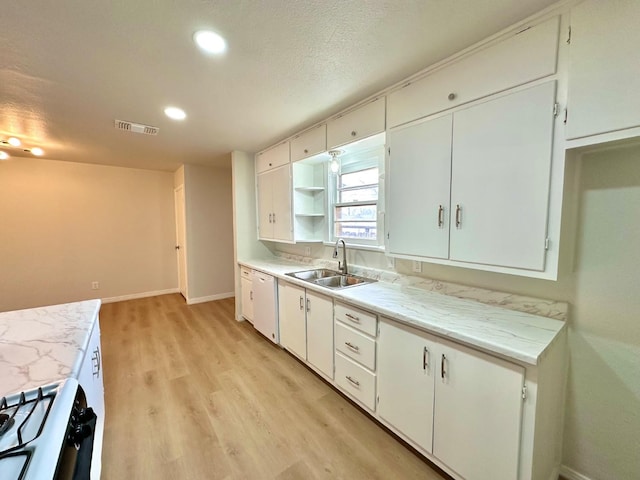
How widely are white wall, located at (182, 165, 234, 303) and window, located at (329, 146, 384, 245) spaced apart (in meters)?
2.79

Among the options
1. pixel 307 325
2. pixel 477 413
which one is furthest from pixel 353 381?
pixel 477 413

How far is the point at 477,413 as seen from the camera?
1.34 metres

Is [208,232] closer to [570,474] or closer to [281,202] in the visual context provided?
[281,202]

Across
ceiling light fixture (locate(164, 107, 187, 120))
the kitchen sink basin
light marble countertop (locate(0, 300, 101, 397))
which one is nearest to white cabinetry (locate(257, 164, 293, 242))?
the kitchen sink basin

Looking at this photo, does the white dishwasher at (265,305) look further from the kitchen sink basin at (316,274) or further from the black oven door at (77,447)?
the black oven door at (77,447)

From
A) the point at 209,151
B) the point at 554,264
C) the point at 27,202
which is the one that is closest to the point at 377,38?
the point at 554,264

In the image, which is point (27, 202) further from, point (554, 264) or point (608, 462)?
point (608, 462)

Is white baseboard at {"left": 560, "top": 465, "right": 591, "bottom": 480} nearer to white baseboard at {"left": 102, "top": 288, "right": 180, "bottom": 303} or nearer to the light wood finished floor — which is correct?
the light wood finished floor

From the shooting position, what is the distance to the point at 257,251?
160 inches

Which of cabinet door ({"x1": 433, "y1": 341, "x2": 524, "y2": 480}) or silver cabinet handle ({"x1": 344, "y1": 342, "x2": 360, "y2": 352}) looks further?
silver cabinet handle ({"x1": 344, "y1": 342, "x2": 360, "y2": 352})

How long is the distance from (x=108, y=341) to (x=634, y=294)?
469cm

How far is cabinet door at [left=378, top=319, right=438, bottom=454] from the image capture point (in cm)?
155

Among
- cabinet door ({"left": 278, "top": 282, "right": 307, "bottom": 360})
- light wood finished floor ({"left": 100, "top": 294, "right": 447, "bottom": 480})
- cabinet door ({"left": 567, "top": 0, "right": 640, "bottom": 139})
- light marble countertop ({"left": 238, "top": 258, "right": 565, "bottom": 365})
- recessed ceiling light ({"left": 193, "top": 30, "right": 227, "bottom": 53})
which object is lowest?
light wood finished floor ({"left": 100, "top": 294, "right": 447, "bottom": 480})

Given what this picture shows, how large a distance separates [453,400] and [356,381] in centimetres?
78
